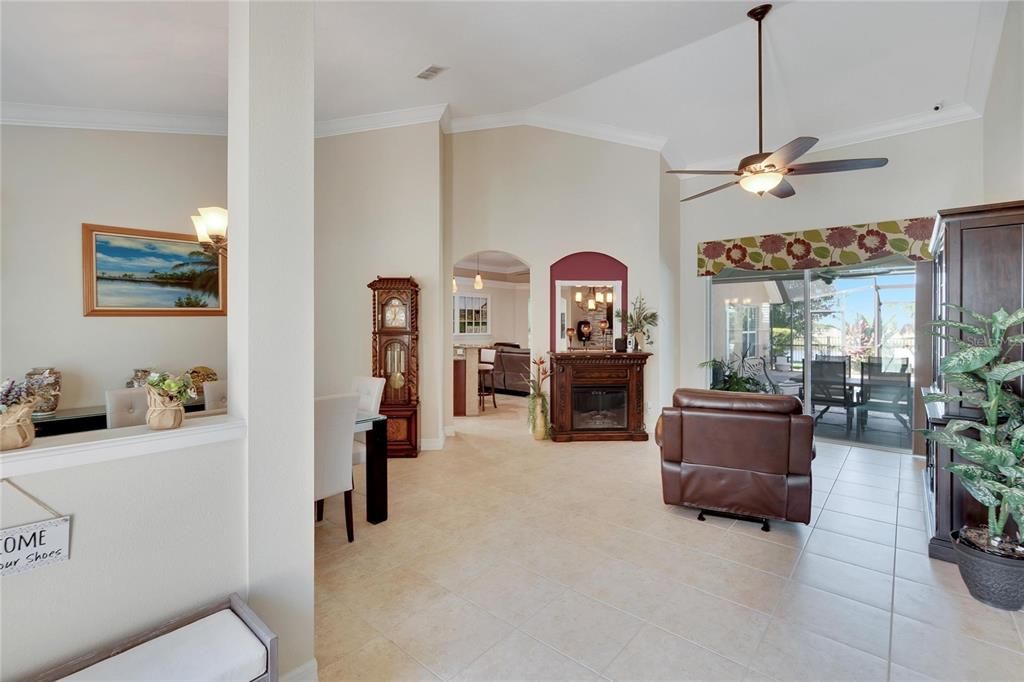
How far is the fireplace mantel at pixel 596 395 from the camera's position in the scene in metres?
5.45

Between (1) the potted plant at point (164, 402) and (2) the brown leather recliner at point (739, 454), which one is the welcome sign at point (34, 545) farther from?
(2) the brown leather recliner at point (739, 454)

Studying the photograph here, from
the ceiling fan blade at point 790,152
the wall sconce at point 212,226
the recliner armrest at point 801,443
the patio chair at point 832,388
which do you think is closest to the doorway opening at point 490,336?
the patio chair at point 832,388

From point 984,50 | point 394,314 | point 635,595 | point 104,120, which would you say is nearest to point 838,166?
→ point 984,50

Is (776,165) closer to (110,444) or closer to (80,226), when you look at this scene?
(110,444)

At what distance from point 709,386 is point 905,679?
15.2 ft

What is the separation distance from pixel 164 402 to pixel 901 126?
683 centimetres

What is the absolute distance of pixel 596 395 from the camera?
219 inches

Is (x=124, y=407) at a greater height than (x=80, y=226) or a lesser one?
lesser

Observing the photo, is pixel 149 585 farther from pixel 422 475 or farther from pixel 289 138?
pixel 422 475

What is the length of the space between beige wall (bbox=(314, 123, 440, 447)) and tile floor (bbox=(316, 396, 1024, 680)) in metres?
1.88

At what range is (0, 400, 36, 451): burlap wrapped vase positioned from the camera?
3.93ft

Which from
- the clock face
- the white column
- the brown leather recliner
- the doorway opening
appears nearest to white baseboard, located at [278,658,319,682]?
the white column

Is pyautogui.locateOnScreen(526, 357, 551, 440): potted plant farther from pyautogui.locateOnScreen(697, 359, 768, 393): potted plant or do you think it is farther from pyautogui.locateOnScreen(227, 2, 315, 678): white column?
pyautogui.locateOnScreen(227, 2, 315, 678): white column

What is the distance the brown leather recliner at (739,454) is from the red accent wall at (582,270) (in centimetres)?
275
